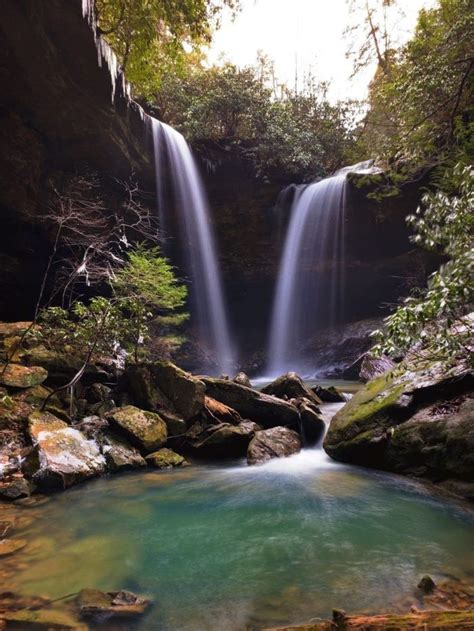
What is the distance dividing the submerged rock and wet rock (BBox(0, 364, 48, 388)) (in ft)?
5.18

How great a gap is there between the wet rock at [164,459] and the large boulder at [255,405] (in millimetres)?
1829

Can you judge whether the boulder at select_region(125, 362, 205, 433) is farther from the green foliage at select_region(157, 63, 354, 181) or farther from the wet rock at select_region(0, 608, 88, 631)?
the green foliage at select_region(157, 63, 354, 181)

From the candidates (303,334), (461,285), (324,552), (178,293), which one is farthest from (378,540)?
(303,334)

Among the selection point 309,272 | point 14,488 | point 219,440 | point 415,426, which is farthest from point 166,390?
point 309,272

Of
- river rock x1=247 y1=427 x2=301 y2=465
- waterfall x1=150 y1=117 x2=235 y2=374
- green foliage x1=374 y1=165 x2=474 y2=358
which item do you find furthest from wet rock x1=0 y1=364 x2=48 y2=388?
waterfall x1=150 y1=117 x2=235 y2=374

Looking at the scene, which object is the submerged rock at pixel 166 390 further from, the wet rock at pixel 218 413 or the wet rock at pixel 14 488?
the wet rock at pixel 14 488

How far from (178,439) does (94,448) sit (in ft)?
4.62

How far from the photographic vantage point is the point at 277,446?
6422 mm

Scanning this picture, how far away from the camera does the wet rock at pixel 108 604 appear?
2.46 m

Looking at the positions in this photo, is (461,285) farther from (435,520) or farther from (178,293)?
(178,293)

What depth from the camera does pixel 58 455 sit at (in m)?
5.11

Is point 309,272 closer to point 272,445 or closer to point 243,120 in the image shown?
point 243,120

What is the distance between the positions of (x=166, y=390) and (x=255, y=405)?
5.76ft

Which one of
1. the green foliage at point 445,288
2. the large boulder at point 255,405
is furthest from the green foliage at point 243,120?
the green foliage at point 445,288
